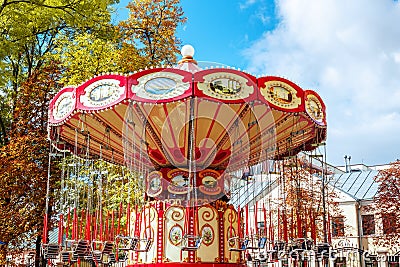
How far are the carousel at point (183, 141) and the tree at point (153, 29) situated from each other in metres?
8.26

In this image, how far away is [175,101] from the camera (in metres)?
9.60

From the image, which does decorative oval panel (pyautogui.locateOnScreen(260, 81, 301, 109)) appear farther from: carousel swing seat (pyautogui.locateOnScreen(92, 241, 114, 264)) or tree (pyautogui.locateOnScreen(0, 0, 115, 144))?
tree (pyautogui.locateOnScreen(0, 0, 115, 144))

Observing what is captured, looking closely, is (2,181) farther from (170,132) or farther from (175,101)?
(175,101)

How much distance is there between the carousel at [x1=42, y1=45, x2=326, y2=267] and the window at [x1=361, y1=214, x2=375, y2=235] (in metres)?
18.7

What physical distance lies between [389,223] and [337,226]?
8.60 ft

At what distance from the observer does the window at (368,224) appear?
98.5ft

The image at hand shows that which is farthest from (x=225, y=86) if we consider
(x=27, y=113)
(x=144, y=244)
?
(x=27, y=113)

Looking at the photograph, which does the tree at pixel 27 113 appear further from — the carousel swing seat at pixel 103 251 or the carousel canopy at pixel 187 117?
the carousel swing seat at pixel 103 251

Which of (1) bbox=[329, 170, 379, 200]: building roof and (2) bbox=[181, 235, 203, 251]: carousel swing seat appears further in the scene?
(1) bbox=[329, 170, 379, 200]: building roof

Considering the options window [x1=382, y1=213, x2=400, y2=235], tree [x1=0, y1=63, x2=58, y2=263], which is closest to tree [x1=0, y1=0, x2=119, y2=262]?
tree [x1=0, y1=63, x2=58, y2=263]

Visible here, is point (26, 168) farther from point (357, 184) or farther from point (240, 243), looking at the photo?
point (357, 184)

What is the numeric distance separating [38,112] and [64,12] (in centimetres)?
442

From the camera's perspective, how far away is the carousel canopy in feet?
31.7

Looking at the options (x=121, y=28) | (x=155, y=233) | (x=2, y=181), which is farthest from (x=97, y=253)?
(x=121, y=28)
